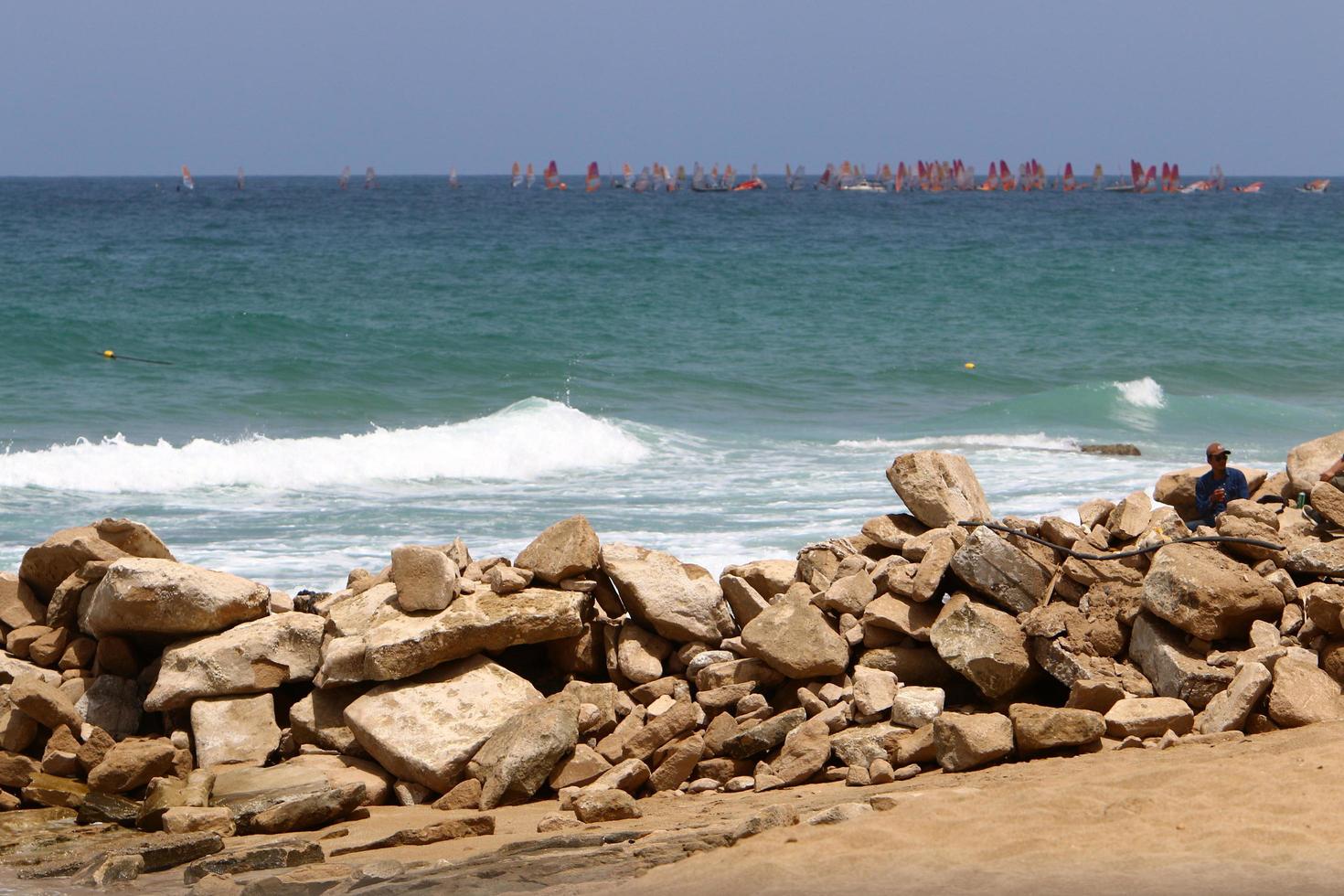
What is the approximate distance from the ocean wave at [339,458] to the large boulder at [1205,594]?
1005 cm

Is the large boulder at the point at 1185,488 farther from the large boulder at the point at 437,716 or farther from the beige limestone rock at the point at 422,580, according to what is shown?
the beige limestone rock at the point at 422,580

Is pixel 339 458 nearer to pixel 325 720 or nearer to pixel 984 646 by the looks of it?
pixel 325 720

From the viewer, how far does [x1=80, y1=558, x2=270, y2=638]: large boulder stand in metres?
7.82

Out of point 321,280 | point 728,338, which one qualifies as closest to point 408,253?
point 321,280

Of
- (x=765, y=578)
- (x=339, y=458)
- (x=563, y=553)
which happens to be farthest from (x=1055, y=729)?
(x=339, y=458)

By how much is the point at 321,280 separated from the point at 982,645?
2987 centimetres

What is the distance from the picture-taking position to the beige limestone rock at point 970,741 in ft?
21.9

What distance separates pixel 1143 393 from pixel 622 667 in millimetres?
16783

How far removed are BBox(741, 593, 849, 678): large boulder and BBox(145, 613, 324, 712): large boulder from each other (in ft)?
7.36

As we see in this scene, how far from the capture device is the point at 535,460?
17.3 m

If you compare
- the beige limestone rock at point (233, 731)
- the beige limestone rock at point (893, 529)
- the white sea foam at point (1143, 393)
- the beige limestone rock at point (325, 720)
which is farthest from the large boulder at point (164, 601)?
the white sea foam at point (1143, 393)

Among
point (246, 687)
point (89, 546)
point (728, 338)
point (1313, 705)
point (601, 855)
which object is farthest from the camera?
point (728, 338)

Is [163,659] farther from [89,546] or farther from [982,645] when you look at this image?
[982,645]

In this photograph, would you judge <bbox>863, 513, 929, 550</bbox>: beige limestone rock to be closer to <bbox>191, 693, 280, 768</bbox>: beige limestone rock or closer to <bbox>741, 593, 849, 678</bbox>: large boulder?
<bbox>741, 593, 849, 678</bbox>: large boulder
